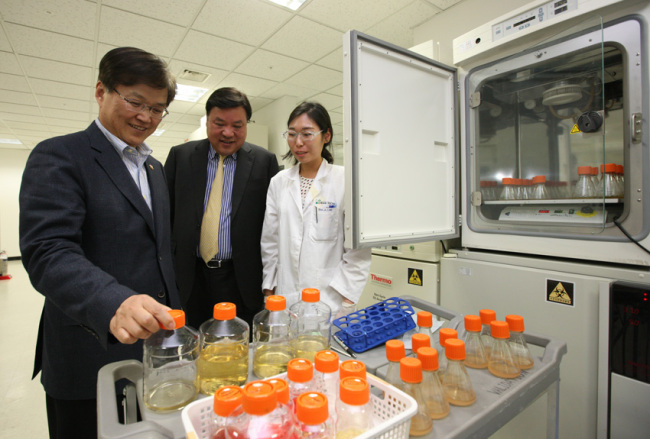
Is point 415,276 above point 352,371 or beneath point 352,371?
beneath

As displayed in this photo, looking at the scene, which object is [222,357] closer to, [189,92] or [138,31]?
[138,31]

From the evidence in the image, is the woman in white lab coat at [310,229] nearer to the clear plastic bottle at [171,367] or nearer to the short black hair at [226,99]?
the short black hair at [226,99]

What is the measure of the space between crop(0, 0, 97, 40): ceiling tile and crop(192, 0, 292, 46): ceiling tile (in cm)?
80

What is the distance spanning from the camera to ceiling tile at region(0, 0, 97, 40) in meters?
2.38

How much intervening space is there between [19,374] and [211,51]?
3.20m

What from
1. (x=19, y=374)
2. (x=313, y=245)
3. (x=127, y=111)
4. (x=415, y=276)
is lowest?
(x=19, y=374)

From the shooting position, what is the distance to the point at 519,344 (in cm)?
81

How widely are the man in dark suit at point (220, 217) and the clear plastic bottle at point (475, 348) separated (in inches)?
41.2

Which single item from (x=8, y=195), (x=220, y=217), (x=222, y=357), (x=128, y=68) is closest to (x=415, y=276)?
(x=220, y=217)

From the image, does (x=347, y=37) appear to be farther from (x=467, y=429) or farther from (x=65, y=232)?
(x=467, y=429)

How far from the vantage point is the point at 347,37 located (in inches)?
45.7

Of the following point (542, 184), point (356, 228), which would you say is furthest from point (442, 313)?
point (542, 184)

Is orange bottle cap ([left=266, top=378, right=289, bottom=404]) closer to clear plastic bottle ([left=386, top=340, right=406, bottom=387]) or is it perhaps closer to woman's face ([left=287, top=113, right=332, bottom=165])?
clear plastic bottle ([left=386, top=340, right=406, bottom=387])

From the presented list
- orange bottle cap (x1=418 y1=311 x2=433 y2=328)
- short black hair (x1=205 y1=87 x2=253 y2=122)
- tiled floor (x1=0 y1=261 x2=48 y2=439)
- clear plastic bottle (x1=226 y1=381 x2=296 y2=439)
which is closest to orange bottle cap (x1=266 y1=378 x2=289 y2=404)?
clear plastic bottle (x1=226 y1=381 x2=296 y2=439)
